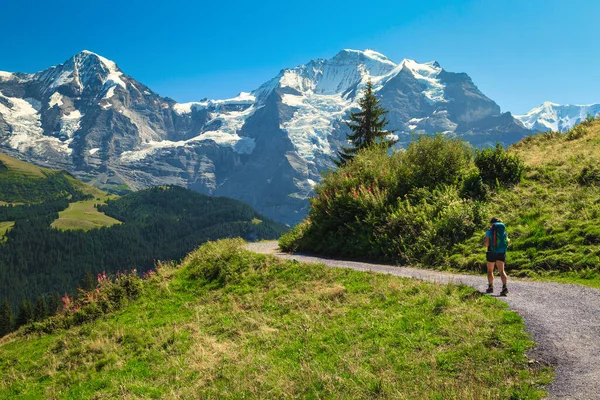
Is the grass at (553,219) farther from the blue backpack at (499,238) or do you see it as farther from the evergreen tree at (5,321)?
the evergreen tree at (5,321)

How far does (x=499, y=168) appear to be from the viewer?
78.2ft

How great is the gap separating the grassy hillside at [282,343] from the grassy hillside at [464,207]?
5060 millimetres

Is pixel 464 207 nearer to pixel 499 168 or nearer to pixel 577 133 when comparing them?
pixel 499 168

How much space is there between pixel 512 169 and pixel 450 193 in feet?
15.0

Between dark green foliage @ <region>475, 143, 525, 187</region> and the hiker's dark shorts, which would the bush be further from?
the hiker's dark shorts

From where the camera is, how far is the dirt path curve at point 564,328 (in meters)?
6.79

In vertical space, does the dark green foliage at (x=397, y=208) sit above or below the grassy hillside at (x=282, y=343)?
above

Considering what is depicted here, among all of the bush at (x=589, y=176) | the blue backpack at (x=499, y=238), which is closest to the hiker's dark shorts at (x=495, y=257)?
the blue backpack at (x=499, y=238)

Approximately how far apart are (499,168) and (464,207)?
5069mm

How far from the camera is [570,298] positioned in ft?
36.4

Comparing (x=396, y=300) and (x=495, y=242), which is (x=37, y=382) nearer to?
(x=396, y=300)

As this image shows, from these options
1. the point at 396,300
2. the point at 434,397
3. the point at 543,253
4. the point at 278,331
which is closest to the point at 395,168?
the point at 543,253

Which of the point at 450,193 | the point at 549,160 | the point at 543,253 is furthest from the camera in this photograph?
the point at 549,160

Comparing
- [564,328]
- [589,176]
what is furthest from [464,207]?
[564,328]
